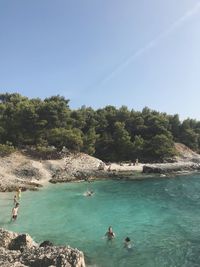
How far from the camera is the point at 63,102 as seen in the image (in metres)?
83.4

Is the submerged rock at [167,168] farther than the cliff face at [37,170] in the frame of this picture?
Yes

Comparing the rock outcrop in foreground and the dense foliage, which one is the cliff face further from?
the rock outcrop in foreground

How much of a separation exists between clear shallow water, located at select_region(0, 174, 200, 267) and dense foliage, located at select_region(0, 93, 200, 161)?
2232cm

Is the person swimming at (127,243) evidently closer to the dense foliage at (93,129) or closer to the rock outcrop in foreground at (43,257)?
the rock outcrop in foreground at (43,257)

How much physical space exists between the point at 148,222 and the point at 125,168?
49643mm

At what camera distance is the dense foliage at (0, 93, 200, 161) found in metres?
79.3

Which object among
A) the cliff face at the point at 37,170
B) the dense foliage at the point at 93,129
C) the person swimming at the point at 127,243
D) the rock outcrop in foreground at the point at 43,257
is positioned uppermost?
the dense foliage at the point at 93,129

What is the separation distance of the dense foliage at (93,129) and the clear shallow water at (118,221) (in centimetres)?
2232

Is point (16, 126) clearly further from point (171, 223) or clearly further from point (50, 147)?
point (171, 223)

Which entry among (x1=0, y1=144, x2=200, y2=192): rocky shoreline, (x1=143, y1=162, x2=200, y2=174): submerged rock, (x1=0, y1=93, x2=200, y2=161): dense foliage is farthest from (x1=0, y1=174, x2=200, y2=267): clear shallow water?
(x1=0, y1=93, x2=200, y2=161): dense foliage

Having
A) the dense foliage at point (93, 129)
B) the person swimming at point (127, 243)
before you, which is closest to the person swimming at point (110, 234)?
the person swimming at point (127, 243)

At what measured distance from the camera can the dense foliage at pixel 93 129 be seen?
79312 mm

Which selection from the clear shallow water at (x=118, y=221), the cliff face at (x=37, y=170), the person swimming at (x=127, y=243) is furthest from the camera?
the cliff face at (x=37, y=170)

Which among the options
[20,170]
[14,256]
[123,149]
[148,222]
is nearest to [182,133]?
[123,149]
